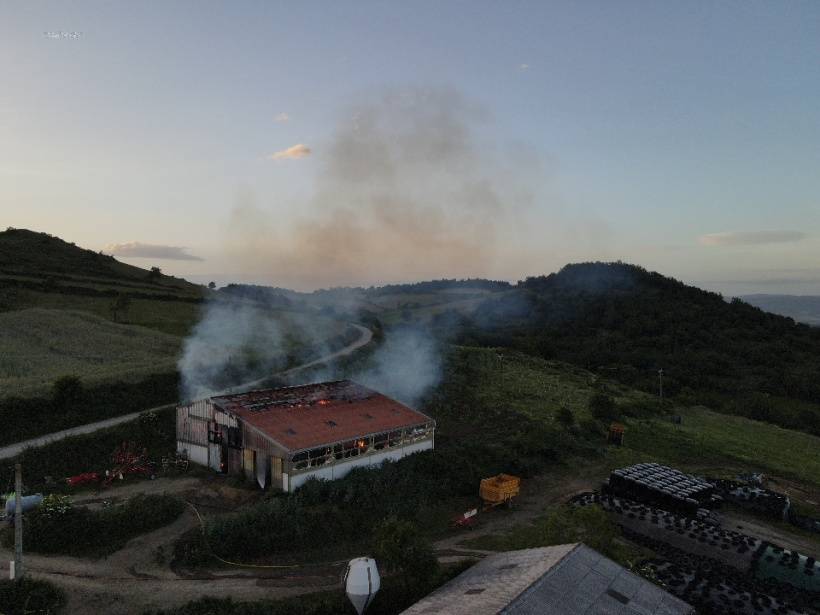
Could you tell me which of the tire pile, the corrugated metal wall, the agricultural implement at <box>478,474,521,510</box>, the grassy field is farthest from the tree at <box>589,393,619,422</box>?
the grassy field

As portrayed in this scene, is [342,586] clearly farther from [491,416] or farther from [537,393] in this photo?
[537,393]

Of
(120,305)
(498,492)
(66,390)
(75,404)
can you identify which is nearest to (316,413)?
(498,492)

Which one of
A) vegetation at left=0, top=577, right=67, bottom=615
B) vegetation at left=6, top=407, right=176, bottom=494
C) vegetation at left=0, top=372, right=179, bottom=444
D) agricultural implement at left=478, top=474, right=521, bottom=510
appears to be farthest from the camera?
vegetation at left=0, top=372, right=179, bottom=444

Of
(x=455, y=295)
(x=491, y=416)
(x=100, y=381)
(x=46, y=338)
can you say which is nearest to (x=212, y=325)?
(x=46, y=338)

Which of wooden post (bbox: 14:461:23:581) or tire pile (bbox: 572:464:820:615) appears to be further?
tire pile (bbox: 572:464:820:615)

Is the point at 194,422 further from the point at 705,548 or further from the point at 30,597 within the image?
the point at 705,548

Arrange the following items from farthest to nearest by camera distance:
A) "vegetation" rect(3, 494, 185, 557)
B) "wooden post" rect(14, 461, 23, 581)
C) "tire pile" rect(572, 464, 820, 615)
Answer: "vegetation" rect(3, 494, 185, 557), "tire pile" rect(572, 464, 820, 615), "wooden post" rect(14, 461, 23, 581)

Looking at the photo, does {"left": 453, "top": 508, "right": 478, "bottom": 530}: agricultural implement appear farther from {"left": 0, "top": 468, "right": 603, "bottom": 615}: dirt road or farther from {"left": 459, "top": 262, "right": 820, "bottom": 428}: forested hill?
{"left": 459, "top": 262, "right": 820, "bottom": 428}: forested hill
